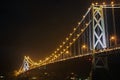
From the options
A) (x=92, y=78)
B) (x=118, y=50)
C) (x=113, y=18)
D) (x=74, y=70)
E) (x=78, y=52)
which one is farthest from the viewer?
(x=74, y=70)

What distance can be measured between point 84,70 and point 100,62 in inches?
255

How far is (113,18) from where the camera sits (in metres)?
26.6

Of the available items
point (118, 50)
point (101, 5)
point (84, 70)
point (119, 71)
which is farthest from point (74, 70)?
point (118, 50)

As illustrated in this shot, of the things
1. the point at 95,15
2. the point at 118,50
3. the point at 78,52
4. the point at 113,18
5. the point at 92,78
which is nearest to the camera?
the point at 118,50

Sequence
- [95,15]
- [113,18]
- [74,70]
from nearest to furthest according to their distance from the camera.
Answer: [113,18]
[95,15]
[74,70]

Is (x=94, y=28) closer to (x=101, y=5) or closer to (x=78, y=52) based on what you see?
(x=101, y=5)

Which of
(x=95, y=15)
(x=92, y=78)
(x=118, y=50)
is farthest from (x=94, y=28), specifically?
(x=118, y=50)

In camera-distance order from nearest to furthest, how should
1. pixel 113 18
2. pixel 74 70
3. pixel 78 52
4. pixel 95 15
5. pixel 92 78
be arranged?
pixel 92 78
pixel 113 18
pixel 95 15
pixel 78 52
pixel 74 70

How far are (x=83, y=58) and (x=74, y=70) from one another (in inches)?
352

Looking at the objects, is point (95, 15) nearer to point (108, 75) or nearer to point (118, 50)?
point (108, 75)

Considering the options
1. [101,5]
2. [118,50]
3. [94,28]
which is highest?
[101,5]

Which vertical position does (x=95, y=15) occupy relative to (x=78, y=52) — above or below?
above

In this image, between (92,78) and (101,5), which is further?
(101,5)

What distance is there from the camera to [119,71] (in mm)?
28719
